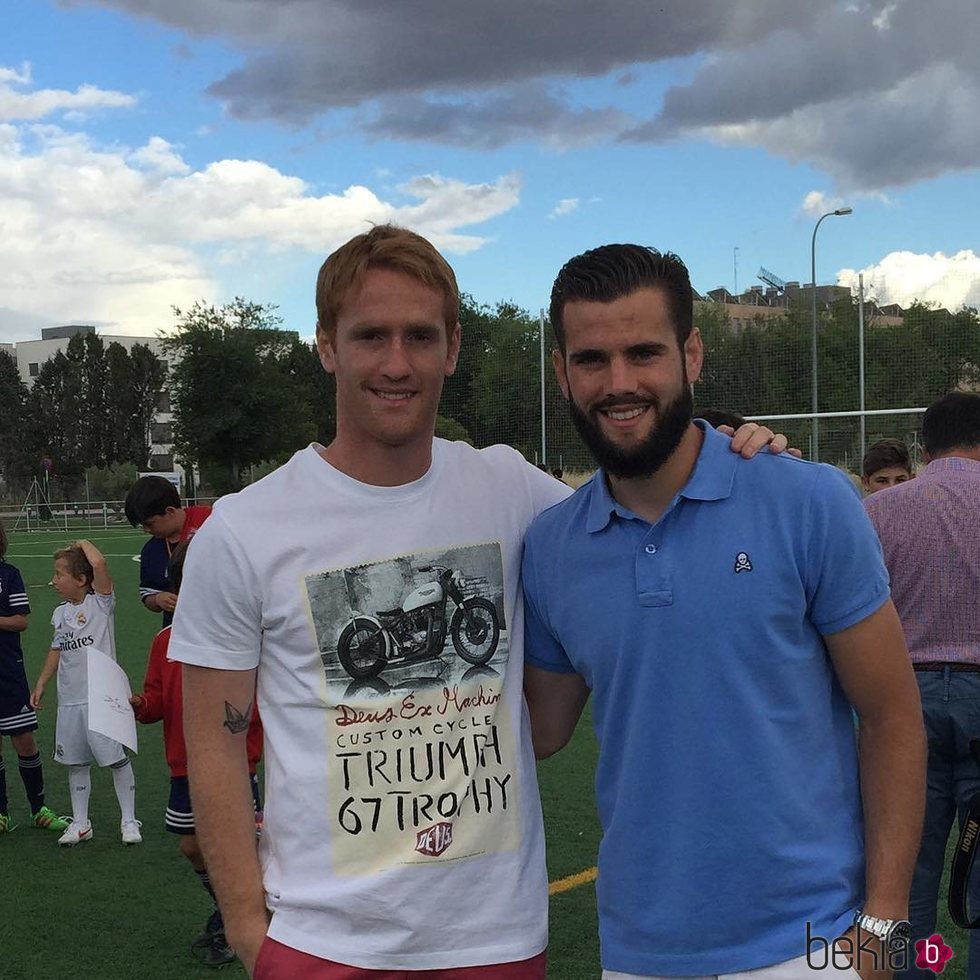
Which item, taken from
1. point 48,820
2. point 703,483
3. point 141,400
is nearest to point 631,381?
point 703,483

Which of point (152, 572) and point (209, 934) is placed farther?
point (152, 572)

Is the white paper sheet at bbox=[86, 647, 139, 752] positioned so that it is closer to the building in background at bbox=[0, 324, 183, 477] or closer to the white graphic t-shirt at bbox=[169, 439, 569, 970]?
the white graphic t-shirt at bbox=[169, 439, 569, 970]

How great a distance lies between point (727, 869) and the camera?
6.68 ft

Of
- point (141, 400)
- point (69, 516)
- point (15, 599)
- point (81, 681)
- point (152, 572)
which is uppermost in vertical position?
point (141, 400)

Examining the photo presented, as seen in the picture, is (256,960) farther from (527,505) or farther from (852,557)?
(852,557)

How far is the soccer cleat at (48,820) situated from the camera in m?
6.78

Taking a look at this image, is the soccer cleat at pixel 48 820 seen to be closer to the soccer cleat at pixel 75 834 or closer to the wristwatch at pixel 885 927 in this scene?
the soccer cleat at pixel 75 834

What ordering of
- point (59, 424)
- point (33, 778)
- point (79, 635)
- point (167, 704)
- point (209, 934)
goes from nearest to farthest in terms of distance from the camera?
point (209, 934), point (167, 704), point (79, 635), point (33, 778), point (59, 424)

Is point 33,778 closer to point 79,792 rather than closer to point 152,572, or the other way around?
point 79,792

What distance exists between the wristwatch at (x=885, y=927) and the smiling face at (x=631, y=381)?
87cm

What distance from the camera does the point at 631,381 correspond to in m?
2.12

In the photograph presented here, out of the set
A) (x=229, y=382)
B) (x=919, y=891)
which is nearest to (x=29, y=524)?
(x=229, y=382)

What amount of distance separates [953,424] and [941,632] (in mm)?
790

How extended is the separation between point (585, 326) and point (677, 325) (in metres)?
0.18
